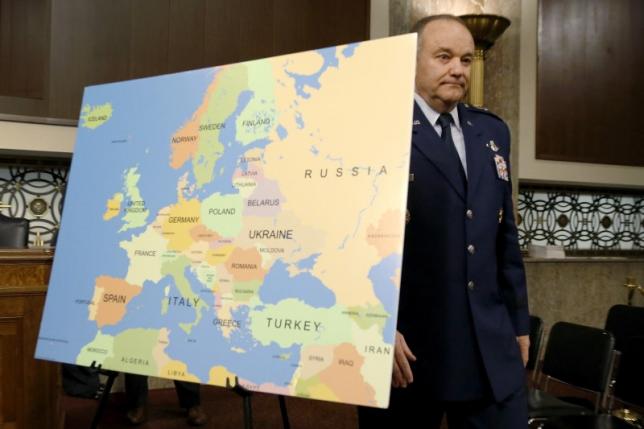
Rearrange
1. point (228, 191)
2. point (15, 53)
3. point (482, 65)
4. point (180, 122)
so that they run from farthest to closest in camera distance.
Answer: point (482, 65) < point (15, 53) < point (180, 122) < point (228, 191)

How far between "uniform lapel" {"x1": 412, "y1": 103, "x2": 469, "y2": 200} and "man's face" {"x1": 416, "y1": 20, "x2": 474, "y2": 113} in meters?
0.08

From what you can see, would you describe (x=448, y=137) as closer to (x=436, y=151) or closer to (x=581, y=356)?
(x=436, y=151)

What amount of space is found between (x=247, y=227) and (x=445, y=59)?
66cm

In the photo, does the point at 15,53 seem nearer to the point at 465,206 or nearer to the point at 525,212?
the point at 465,206

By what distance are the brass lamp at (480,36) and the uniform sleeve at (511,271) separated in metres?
2.97

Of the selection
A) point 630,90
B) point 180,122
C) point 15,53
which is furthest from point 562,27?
point 180,122

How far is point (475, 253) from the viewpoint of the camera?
62.8 inches

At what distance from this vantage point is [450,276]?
1.58m

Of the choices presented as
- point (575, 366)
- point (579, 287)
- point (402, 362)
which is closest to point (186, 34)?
point (575, 366)

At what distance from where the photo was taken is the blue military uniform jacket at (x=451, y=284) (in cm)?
156

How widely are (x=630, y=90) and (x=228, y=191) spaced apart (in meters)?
5.33

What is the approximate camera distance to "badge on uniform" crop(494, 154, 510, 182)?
167 cm

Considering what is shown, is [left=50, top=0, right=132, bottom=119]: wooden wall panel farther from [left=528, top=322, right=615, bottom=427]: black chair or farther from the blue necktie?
[left=528, top=322, right=615, bottom=427]: black chair

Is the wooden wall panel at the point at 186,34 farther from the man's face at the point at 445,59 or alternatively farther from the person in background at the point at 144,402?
the man's face at the point at 445,59
